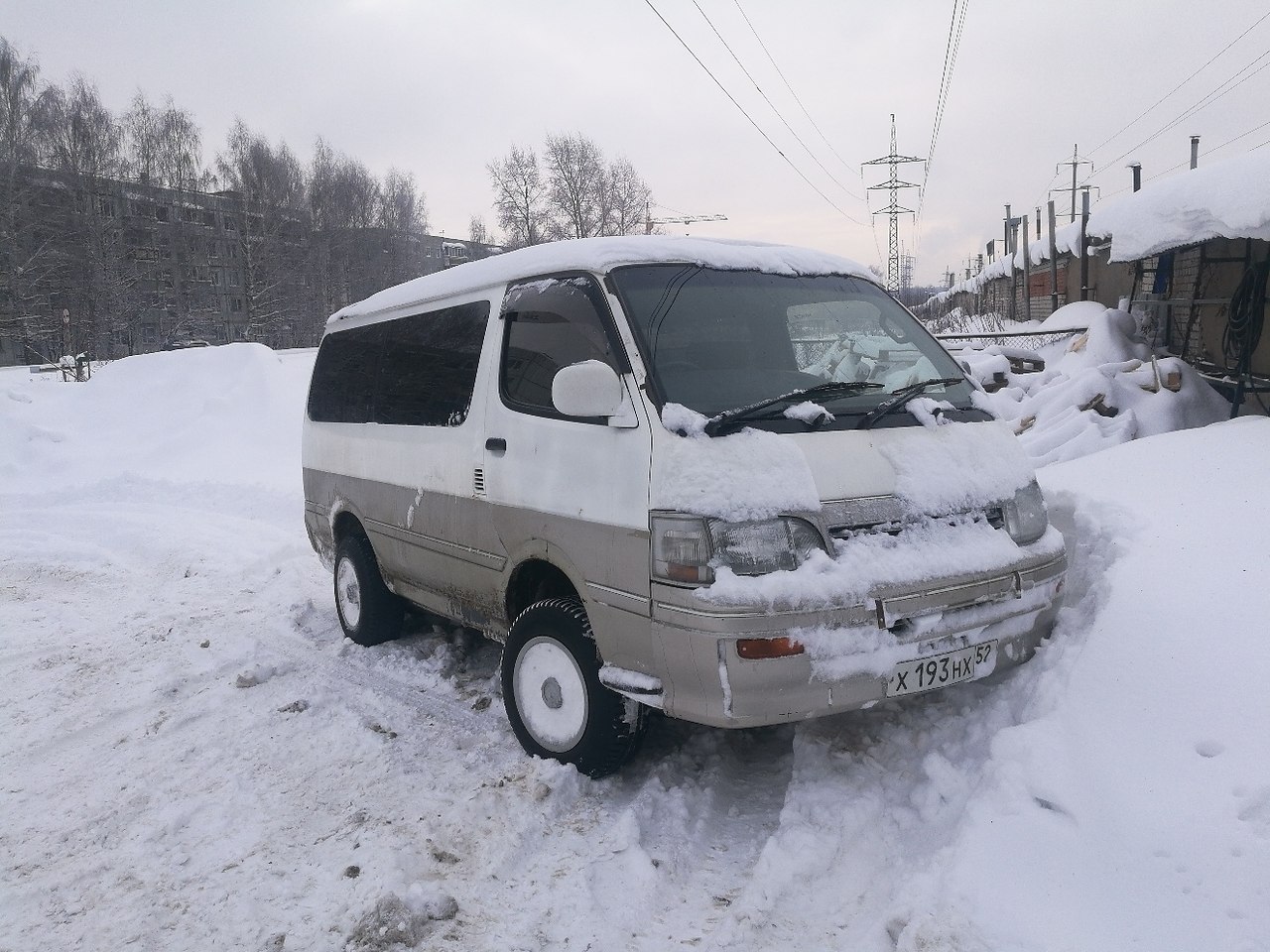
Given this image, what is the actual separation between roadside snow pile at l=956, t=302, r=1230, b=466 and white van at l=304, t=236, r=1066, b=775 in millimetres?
4792

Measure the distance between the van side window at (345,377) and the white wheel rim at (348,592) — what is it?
3.22 feet

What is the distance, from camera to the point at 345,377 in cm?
555

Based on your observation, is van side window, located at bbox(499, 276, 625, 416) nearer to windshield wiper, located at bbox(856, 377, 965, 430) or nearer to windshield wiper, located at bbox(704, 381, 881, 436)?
windshield wiper, located at bbox(704, 381, 881, 436)

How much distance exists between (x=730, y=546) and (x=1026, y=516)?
55.8 inches

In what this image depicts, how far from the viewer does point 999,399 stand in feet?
35.6

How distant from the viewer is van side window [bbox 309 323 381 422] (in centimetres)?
521

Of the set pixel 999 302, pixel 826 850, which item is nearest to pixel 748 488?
pixel 826 850

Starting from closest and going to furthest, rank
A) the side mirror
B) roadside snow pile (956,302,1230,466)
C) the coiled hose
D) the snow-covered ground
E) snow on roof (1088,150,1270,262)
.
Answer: the snow-covered ground → the side mirror → snow on roof (1088,150,1270,262) → the coiled hose → roadside snow pile (956,302,1230,466)

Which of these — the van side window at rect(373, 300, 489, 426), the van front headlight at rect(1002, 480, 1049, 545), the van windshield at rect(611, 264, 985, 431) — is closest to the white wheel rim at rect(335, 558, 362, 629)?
the van side window at rect(373, 300, 489, 426)

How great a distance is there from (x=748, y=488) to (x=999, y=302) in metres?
30.5

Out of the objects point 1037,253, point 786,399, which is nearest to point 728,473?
point 786,399

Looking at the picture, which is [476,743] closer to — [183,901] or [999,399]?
[183,901]

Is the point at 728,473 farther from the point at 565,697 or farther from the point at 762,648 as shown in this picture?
the point at 565,697

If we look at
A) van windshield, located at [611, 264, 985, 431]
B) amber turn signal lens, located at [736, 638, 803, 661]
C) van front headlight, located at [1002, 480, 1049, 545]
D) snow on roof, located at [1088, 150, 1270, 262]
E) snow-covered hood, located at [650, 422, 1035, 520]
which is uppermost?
snow on roof, located at [1088, 150, 1270, 262]
